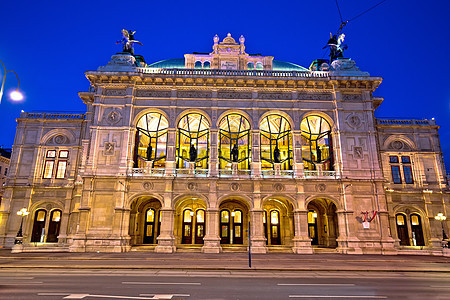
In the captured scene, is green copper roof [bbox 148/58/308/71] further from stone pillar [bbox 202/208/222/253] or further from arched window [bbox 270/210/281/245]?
stone pillar [bbox 202/208/222/253]

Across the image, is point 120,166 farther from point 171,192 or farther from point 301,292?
point 301,292

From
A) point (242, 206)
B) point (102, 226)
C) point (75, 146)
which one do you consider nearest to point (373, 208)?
point (242, 206)

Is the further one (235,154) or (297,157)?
(235,154)

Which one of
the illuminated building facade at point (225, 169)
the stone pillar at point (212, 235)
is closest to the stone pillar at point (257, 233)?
the illuminated building facade at point (225, 169)

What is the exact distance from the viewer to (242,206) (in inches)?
1291

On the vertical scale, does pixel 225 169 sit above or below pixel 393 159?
below

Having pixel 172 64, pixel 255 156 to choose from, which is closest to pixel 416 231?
pixel 255 156

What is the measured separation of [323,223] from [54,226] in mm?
29814

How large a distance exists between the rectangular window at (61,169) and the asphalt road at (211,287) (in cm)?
2091

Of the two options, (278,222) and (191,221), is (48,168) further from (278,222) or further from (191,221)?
(278,222)

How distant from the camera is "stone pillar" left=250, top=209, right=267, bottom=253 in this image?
2645 cm

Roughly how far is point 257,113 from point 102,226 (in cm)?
1815

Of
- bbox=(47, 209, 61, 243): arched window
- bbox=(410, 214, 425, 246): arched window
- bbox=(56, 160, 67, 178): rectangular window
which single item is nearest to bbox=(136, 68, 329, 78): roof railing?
bbox=(56, 160, 67, 178): rectangular window

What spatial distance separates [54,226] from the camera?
107 ft
